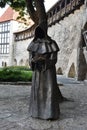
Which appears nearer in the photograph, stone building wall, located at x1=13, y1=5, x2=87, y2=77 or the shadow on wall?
stone building wall, located at x1=13, y1=5, x2=87, y2=77

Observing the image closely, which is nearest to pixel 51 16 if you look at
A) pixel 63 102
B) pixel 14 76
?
pixel 14 76

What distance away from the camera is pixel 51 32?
3422cm

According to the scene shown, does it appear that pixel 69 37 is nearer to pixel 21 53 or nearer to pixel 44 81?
pixel 44 81

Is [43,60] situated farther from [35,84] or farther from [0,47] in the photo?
[0,47]

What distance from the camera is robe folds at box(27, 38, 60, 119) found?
6117 millimetres

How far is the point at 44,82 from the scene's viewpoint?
20.2ft

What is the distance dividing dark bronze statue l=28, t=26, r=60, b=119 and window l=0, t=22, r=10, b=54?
2136 inches

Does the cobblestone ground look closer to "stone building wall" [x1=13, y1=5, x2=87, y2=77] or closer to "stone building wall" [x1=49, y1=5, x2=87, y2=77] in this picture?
"stone building wall" [x1=13, y1=5, x2=87, y2=77]

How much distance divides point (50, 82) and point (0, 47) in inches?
2237

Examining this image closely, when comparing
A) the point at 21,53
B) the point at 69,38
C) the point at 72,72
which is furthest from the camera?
the point at 21,53

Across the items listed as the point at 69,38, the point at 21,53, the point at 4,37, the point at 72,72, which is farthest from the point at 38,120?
the point at 4,37

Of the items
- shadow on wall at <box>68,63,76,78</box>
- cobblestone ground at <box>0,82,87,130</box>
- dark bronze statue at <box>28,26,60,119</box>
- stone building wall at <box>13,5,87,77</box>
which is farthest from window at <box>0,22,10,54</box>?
dark bronze statue at <box>28,26,60,119</box>

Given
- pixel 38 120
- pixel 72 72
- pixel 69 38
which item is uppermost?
pixel 69 38

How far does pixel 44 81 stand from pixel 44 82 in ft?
0.07
